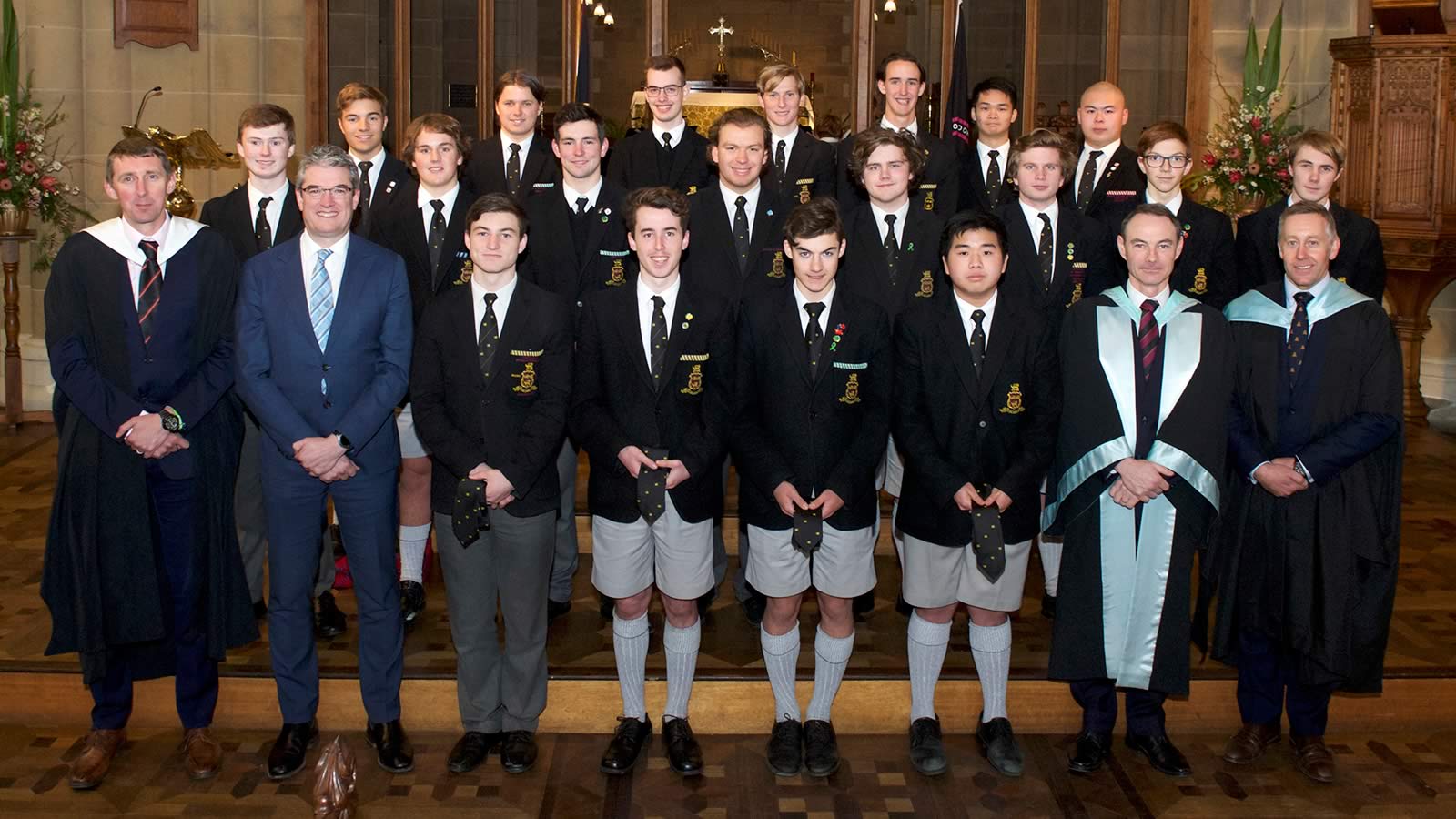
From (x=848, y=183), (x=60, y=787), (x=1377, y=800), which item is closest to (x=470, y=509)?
(x=60, y=787)

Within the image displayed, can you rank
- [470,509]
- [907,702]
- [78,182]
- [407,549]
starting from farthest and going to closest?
[78,182]
[407,549]
[907,702]
[470,509]

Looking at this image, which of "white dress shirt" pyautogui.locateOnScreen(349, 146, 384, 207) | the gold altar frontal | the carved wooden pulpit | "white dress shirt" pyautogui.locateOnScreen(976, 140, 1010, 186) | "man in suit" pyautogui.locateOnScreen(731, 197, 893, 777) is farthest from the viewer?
the gold altar frontal

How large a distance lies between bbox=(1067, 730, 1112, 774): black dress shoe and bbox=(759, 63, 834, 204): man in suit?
2.10 m

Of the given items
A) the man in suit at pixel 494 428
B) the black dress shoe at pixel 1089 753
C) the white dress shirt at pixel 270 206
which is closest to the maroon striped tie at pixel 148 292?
the white dress shirt at pixel 270 206

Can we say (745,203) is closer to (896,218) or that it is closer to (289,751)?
(896,218)

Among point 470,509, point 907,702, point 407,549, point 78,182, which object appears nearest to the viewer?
point 470,509

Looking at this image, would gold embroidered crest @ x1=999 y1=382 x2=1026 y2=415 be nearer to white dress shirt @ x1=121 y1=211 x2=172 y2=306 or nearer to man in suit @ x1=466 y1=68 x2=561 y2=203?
man in suit @ x1=466 y1=68 x2=561 y2=203

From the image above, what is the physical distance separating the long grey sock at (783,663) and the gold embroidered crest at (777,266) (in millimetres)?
1148

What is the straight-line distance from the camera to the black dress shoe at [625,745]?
405 centimetres

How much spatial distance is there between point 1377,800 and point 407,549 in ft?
10.2

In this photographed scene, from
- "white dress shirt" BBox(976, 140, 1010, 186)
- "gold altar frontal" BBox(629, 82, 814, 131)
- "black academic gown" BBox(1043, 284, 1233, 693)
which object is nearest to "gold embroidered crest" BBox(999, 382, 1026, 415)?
"black academic gown" BBox(1043, 284, 1233, 693)

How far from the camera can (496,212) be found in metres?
3.91

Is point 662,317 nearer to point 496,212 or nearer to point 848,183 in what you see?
point 496,212

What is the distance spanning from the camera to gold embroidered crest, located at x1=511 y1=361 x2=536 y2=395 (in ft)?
13.0
